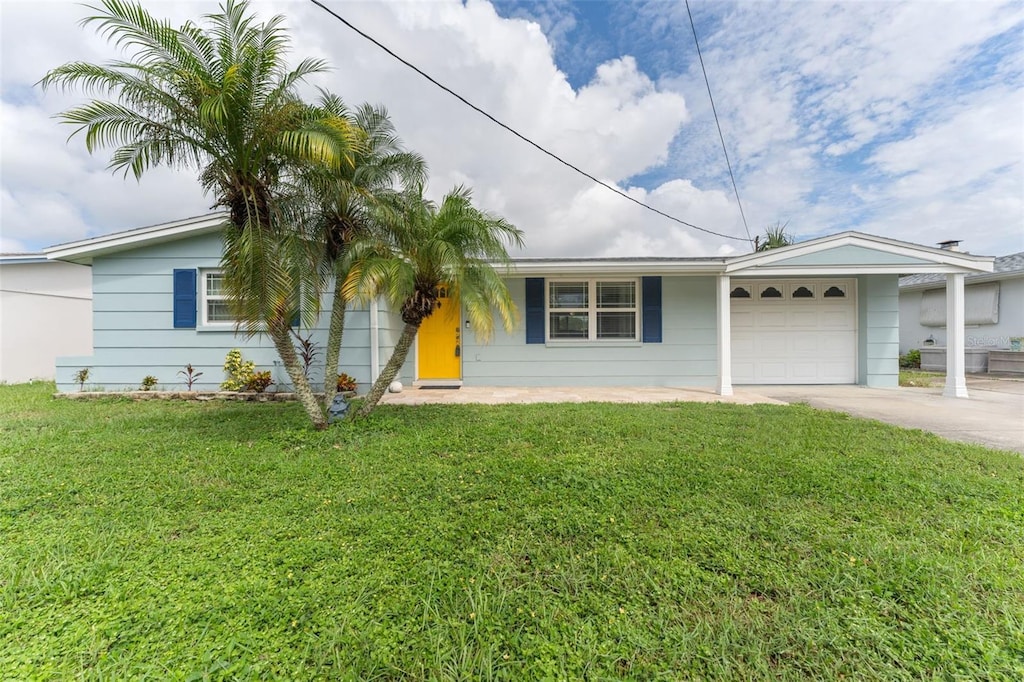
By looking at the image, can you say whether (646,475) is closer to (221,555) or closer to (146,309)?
(221,555)

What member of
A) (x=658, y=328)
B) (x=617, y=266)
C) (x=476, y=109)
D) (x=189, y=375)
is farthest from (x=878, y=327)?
(x=189, y=375)

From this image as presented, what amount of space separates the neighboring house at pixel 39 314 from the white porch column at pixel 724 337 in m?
14.7

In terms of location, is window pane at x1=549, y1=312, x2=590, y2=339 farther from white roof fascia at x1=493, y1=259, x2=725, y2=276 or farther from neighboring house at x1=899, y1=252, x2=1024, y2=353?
neighboring house at x1=899, y1=252, x2=1024, y2=353

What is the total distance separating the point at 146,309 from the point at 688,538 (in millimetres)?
9078

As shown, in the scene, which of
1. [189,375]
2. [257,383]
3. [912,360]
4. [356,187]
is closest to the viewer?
[356,187]

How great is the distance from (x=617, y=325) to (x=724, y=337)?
2021mm

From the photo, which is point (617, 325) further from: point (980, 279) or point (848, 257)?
point (980, 279)

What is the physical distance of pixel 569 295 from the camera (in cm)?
807

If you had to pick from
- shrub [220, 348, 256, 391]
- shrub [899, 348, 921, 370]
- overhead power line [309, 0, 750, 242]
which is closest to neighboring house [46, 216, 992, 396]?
shrub [220, 348, 256, 391]

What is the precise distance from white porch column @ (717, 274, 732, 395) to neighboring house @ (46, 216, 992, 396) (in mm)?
22

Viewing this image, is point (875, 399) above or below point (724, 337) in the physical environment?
below

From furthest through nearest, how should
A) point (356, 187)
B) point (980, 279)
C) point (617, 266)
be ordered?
point (980, 279)
point (617, 266)
point (356, 187)

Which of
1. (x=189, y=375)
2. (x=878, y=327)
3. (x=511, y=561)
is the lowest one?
(x=511, y=561)

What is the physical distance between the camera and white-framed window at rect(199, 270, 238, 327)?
6.89 metres
